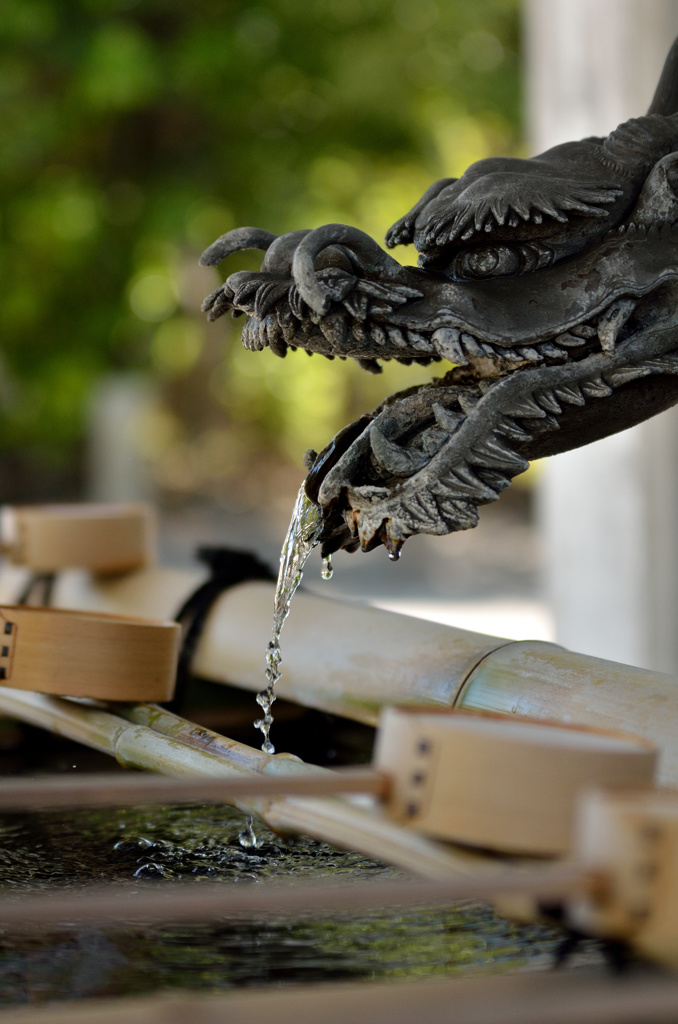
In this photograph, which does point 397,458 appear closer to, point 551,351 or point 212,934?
point 551,351

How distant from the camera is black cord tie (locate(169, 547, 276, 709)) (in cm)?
175

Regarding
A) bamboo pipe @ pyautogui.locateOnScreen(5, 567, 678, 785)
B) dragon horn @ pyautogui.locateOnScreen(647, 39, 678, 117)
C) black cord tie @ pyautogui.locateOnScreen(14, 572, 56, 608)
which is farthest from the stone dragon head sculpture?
black cord tie @ pyautogui.locateOnScreen(14, 572, 56, 608)

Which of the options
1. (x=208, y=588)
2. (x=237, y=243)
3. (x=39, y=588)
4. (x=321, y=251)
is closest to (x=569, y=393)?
(x=321, y=251)

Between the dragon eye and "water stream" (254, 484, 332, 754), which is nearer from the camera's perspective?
the dragon eye

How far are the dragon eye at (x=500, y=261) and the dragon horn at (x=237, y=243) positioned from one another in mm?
209

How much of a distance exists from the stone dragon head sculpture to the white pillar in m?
1.72

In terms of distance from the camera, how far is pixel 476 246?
3.68 feet

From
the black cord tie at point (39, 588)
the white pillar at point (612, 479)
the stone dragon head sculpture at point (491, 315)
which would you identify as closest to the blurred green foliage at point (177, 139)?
the white pillar at point (612, 479)

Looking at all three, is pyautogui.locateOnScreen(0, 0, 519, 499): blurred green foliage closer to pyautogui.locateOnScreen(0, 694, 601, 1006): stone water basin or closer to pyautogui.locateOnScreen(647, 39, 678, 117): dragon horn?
pyautogui.locateOnScreen(647, 39, 678, 117): dragon horn

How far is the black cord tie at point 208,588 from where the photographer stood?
5.73 ft

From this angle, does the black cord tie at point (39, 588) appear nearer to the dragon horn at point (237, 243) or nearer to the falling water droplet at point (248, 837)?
the falling water droplet at point (248, 837)

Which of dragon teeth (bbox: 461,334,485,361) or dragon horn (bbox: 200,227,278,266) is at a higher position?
dragon horn (bbox: 200,227,278,266)

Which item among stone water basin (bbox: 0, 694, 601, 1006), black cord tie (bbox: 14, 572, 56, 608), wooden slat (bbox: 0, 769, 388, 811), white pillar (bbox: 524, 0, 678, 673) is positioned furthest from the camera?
white pillar (bbox: 524, 0, 678, 673)

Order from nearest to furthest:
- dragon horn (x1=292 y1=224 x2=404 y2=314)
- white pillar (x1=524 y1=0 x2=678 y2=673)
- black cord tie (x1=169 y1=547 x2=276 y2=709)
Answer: dragon horn (x1=292 y1=224 x2=404 y2=314), black cord tie (x1=169 y1=547 x2=276 y2=709), white pillar (x1=524 y1=0 x2=678 y2=673)
